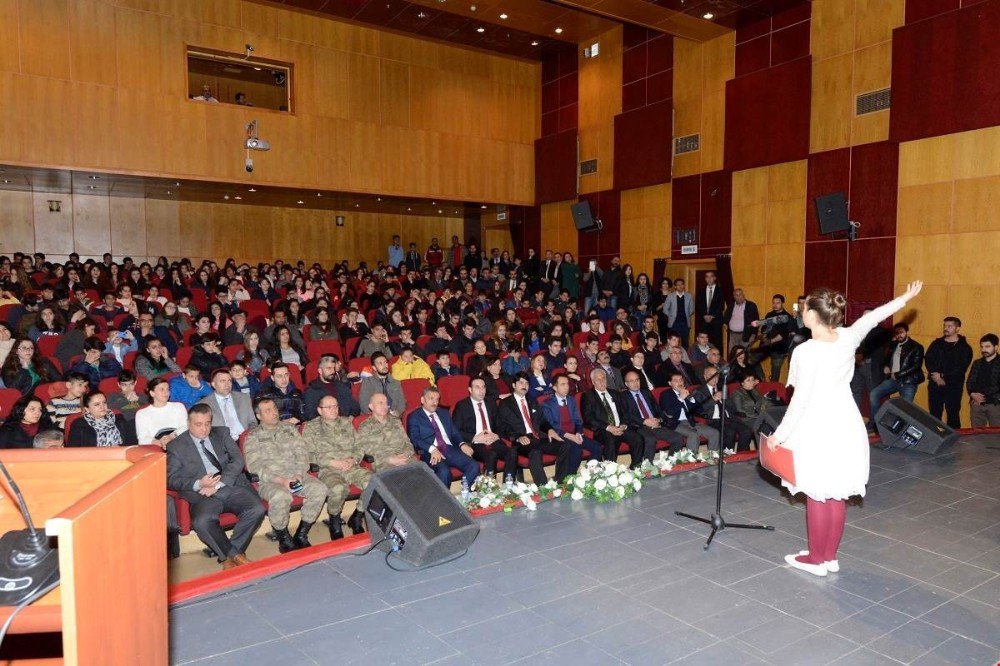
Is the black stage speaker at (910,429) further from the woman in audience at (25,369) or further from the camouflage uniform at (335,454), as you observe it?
the woman in audience at (25,369)

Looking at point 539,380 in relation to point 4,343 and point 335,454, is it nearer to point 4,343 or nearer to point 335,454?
point 335,454

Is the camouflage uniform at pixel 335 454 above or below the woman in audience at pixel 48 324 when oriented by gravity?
below

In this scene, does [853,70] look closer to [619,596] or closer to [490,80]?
[490,80]

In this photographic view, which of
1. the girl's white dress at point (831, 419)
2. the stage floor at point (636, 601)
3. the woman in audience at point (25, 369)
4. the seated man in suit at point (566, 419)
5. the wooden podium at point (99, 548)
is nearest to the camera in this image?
the wooden podium at point (99, 548)

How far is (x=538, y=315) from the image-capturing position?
10766 millimetres

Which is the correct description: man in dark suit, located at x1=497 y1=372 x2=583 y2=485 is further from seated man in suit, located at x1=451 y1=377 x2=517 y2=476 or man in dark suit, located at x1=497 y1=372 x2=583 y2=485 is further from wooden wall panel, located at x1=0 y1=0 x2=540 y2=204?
wooden wall panel, located at x1=0 y1=0 x2=540 y2=204

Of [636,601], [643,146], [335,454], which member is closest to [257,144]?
[643,146]

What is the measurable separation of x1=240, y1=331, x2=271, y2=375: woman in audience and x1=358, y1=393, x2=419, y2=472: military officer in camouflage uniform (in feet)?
6.97

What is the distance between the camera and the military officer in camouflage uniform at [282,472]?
14.6 feet

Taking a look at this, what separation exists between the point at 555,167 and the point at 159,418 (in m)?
10.9

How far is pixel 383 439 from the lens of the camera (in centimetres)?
509

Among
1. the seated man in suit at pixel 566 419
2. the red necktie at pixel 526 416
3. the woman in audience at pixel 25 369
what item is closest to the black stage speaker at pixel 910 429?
the seated man in suit at pixel 566 419

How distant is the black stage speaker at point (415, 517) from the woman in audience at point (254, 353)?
3507 mm

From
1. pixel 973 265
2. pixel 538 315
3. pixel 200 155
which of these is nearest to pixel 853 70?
pixel 973 265
